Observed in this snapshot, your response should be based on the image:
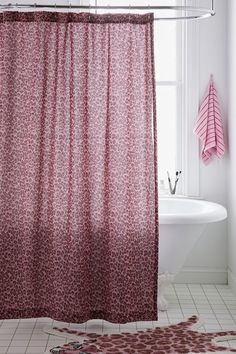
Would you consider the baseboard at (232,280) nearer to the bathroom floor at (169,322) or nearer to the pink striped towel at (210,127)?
the bathroom floor at (169,322)

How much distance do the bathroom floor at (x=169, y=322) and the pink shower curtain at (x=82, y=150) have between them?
0.31 metres

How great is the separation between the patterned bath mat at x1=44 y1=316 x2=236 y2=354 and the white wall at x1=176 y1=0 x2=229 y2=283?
125 cm

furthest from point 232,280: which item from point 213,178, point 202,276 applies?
point 213,178

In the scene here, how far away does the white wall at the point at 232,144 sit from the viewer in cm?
528

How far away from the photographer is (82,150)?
4227 millimetres

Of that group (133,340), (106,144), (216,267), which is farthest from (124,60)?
(216,267)

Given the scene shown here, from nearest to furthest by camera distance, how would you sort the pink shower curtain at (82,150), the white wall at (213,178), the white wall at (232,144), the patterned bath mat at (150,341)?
1. the patterned bath mat at (150,341)
2. the pink shower curtain at (82,150)
3. the white wall at (232,144)
4. the white wall at (213,178)

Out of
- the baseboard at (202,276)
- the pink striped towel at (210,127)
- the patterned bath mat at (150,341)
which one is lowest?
the patterned bath mat at (150,341)

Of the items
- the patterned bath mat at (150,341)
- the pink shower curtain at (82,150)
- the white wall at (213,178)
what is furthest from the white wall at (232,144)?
the pink shower curtain at (82,150)

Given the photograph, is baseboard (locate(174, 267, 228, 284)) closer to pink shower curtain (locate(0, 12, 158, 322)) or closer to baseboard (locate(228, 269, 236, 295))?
baseboard (locate(228, 269, 236, 295))

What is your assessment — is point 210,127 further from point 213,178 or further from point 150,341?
point 150,341

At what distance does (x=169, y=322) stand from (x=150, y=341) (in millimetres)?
435

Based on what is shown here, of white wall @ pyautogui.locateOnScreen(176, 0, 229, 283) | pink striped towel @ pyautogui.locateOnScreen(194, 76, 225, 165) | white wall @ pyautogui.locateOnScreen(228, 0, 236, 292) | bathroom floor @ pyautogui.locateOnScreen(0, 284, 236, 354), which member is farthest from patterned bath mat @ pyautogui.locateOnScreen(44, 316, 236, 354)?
pink striped towel @ pyautogui.locateOnScreen(194, 76, 225, 165)

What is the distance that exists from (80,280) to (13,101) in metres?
1.17
